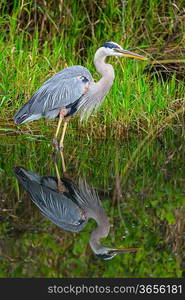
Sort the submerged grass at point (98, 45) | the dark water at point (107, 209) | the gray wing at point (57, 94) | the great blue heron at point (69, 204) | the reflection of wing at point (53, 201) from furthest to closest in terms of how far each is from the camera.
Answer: the submerged grass at point (98, 45) → the gray wing at point (57, 94) → the reflection of wing at point (53, 201) → the great blue heron at point (69, 204) → the dark water at point (107, 209)

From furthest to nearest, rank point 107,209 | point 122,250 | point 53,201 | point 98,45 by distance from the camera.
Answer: point 98,45, point 53,201, point 107,209, point 122,250

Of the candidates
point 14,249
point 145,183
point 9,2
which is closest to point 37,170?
point 145,183

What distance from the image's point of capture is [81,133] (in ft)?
26.4

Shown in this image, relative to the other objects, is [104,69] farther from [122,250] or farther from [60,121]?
[122,250]

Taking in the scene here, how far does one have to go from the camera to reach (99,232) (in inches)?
200

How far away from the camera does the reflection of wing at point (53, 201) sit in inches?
211

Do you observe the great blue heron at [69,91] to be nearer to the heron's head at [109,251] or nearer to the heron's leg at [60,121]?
the heron's leg at [60,121]

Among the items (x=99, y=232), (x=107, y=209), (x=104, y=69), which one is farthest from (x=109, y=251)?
(x=104, y=69)

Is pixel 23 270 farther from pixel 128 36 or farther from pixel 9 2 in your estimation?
pixel 9 2

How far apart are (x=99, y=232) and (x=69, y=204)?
27.6 inches

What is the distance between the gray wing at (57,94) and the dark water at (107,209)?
316 millimetres

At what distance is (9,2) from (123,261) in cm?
575

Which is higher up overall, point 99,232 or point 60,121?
point 99,232

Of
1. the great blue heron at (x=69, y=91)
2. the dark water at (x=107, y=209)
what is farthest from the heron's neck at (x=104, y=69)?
the dark water at (x=107, y=209)
